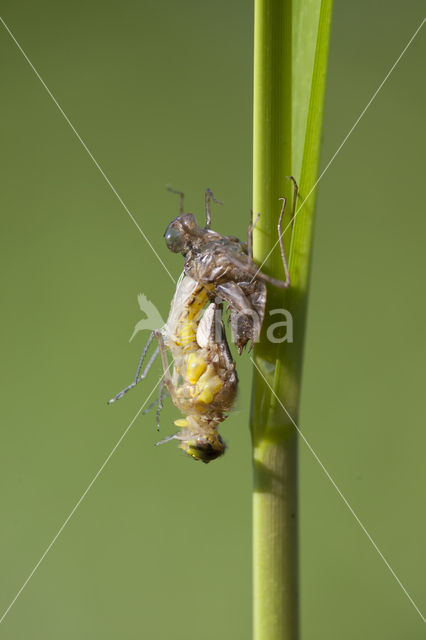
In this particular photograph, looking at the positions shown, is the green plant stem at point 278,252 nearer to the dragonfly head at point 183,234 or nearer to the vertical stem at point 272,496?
the vertical stem at point 272,496

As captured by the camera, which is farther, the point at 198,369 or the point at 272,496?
the point at 198,369

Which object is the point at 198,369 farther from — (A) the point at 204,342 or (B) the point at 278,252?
(B) the point at 278,252

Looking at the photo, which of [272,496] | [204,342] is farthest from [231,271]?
[272,496]

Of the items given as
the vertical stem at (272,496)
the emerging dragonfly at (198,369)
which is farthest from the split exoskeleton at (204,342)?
the vertical stem at (272,496)

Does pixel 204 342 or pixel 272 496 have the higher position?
pixel 204 342

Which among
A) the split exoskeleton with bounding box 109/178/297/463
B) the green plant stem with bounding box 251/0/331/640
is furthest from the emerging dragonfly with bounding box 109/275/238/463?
the green plant stem with bounding box 251/0/331/640

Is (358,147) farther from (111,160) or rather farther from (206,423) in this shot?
(206,423)

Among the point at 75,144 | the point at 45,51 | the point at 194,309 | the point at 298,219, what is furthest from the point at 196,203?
the point at 298,219

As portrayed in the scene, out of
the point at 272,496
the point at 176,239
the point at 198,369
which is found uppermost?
the point at 176,239
